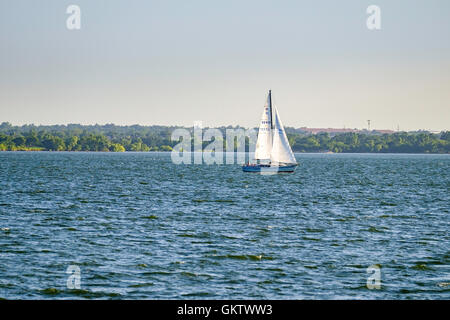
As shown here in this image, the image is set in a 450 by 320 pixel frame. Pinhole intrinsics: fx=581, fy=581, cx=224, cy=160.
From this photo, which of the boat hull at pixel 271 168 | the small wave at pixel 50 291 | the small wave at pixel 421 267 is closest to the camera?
the small wave at pixel 50 291

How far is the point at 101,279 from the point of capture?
25.2m

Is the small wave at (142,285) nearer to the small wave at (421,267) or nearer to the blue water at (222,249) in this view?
the blue water at (222,249)

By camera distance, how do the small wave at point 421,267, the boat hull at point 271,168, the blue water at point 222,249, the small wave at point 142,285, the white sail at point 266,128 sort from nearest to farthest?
the blue water at point 222,249 < the small wave at point 142,285 < the small wave at point 421,267 < the white sail at point 266,128 < the boat hull at point 271,168

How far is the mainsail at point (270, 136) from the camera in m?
99.1

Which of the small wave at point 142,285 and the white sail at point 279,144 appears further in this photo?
the white sail at point 279,144

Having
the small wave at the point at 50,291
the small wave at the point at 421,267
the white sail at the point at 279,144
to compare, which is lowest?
the small wave at the point at 421,267

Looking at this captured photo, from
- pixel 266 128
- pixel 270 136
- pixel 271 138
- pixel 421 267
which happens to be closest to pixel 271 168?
pixel 271 138

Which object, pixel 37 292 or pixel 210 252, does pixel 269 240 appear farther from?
pixel 37 292

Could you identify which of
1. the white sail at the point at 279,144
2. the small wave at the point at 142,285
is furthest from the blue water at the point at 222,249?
the white sail at the point at 279,144

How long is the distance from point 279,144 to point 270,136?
2.77 m

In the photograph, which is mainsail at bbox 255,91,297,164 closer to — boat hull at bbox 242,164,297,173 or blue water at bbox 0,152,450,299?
boat hull at bbox 242,164,297,173
